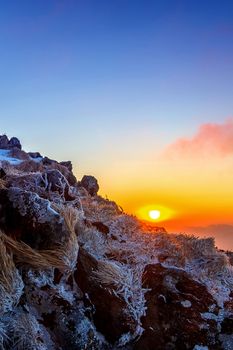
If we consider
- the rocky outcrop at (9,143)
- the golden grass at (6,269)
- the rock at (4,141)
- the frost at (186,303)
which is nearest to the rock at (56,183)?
the golden grass at (6,269)

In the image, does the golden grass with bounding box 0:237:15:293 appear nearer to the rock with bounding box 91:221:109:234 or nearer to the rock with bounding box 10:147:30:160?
the rock with bounding box 91:221:109:234

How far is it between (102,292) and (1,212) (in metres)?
2.26

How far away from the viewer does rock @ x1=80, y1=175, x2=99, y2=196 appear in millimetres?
22250

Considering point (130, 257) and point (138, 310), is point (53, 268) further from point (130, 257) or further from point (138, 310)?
point (130, 257)

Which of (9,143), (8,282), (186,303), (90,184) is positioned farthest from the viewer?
(9,143)

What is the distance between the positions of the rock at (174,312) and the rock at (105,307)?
0.40 m

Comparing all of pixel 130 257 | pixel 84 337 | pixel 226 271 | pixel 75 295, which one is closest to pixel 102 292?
pixel 75 295

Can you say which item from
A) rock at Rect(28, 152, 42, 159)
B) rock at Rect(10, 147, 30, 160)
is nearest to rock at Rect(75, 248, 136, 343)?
rock at Rect(10, 147, 30, 160)

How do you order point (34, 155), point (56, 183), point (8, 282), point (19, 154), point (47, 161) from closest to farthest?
point (8, 282)
point (56, 183)
point (47, 161)
point (19, 154)
point (34, 155)

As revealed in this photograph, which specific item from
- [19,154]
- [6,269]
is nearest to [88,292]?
[6,269]

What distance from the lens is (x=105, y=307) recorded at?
6691 mm

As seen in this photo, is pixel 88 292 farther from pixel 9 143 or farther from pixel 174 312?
pixel 9 143

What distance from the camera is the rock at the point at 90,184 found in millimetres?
22250

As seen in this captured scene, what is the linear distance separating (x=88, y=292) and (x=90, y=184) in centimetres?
1590
